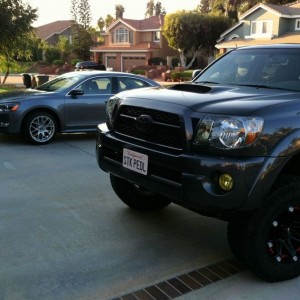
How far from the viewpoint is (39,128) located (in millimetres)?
8555

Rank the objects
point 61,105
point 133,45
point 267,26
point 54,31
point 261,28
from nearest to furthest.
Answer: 1. point 61,105
2. point 267,26
3. point 261,28
4. point 133,45
5. point 54,31

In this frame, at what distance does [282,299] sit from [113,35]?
56188 millimetres

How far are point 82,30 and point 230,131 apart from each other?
206 ft

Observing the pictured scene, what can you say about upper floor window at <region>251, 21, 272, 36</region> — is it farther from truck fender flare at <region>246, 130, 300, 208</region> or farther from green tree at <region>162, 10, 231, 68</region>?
truck fender flare at <region>246, 130, 300, 208</region>

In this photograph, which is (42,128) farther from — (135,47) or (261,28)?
(135,47)

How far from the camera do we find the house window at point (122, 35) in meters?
55.7

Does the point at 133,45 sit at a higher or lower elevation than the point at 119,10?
lower

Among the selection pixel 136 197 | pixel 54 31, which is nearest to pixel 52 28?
pixel 54 31

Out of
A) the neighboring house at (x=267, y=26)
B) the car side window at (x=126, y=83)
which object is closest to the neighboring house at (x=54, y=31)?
the neighboring house at (x=267, y=26)

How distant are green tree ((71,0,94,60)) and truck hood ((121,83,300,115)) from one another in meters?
58.9

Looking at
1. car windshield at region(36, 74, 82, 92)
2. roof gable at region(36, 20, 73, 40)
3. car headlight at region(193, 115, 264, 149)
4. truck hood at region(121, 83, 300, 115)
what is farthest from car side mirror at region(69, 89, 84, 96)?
roof gable at region(36, 20, 73, 40)

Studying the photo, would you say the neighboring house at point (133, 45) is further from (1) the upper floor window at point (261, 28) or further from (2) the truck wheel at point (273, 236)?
(2) the truck wheel at point (273, 236)

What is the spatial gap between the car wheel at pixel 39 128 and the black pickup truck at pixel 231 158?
4.89m

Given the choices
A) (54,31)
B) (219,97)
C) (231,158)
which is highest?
(54,31)
